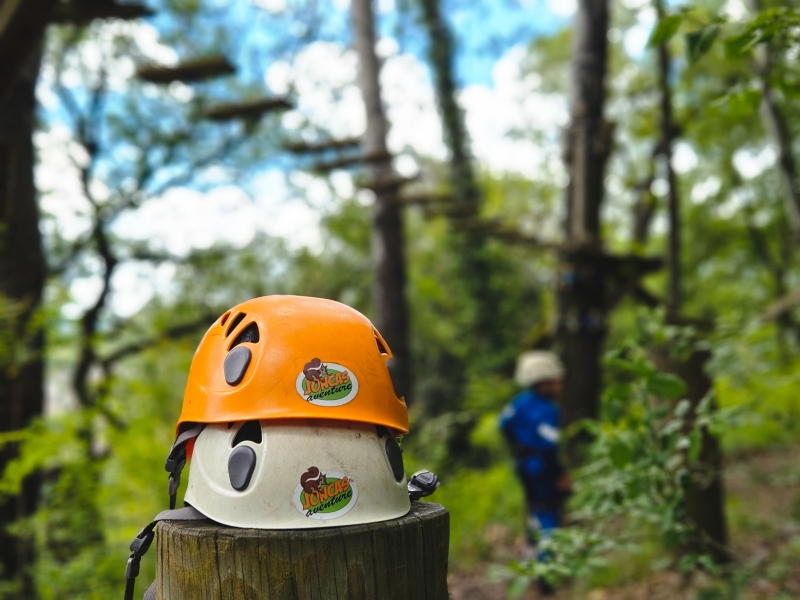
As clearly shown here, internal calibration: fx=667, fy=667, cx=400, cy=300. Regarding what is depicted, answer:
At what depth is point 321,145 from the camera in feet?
25.1

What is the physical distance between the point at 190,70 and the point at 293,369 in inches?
223

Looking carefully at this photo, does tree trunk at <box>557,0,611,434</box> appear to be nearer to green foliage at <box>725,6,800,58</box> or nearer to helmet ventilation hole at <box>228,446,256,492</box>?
green foliage at <box>725,6,800,58</box>

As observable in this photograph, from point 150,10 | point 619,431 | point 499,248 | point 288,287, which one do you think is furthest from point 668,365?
point 288,287

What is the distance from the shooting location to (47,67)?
1188 cm

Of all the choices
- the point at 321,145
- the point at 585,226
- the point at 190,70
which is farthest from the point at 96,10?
the point at 585,226

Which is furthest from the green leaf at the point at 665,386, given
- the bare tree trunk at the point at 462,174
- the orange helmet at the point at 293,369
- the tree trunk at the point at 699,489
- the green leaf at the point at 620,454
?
the bare tree trunk at the point at 462,174

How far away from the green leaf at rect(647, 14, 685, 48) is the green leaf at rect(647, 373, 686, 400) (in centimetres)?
121

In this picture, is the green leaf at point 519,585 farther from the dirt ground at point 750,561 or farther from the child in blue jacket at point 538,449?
the child in blue jacket at point 538,449

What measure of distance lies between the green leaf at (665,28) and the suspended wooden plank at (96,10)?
2.97 metres

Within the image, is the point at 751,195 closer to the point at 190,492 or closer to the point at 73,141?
the point at 73,141

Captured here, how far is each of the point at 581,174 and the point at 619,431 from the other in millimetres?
5245

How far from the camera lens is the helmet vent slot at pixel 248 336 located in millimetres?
1904

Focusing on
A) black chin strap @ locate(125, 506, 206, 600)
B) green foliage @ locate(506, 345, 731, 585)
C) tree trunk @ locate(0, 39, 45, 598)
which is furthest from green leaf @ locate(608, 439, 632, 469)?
tree trunk @ locate(0, 39, 45, 598)

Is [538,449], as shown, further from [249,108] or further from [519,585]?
[249,108]
